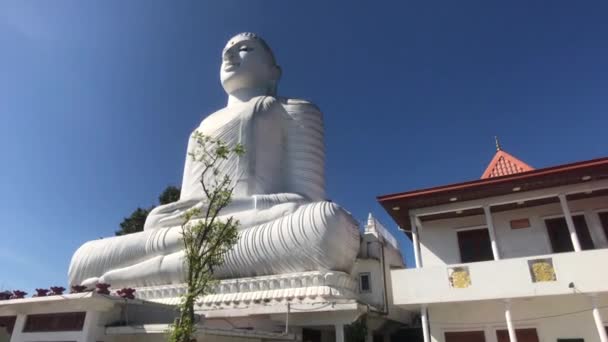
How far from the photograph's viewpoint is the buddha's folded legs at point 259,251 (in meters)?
12.0

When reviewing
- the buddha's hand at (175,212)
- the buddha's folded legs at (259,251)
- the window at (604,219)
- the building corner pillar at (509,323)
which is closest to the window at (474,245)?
the building corner pillar at (509,323)

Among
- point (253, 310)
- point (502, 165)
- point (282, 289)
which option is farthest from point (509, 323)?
point (253, 310)

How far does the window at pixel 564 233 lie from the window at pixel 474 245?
136 cm

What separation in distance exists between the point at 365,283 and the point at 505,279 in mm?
5021

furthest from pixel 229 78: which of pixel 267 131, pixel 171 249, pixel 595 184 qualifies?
pixel 595 184

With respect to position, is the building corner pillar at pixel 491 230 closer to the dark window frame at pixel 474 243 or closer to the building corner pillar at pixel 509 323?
the dark window frame at pixel 474 243

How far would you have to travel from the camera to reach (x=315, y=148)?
16891 mm

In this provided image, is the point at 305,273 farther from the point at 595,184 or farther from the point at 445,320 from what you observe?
the point at 595,184

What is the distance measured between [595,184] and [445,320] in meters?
4.36

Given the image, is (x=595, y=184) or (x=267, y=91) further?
(x=267, y=91)

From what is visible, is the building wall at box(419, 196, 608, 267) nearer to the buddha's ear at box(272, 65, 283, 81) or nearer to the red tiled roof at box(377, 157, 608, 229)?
the red tiled roof at box(377, 157, 608, 229)

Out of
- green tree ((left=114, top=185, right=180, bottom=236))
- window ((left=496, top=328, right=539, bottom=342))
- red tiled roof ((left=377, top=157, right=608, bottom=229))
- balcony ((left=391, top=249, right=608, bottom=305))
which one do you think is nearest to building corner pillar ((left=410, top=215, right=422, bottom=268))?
red tiled roof ((left=377, top=157, right=608, bottom=229))

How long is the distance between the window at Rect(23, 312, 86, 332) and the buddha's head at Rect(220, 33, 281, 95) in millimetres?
12802

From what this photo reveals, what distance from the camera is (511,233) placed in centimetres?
1022
